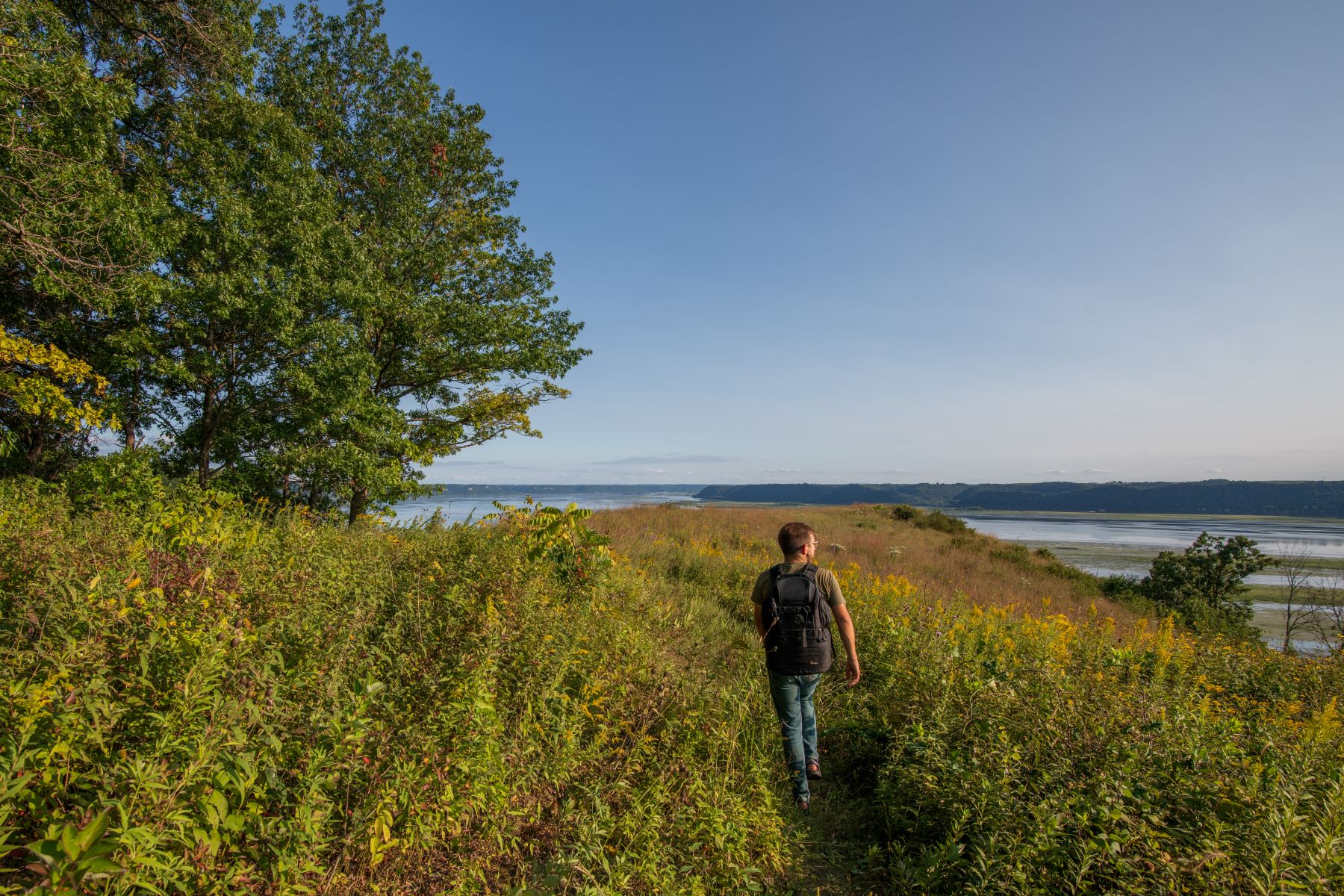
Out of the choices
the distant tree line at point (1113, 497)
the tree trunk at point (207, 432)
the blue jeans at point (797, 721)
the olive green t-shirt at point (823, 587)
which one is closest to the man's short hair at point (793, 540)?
the olive green t-shirt at point (823, 587)

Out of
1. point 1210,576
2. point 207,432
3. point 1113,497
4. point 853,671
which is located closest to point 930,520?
point 1210,576

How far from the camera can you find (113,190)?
8.59 metres

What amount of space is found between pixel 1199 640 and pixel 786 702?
27.1 ft

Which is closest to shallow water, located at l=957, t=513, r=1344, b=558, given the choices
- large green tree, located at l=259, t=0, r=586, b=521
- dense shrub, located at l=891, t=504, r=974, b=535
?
dense shrub, located at l=891, t=504, r=974, b=535

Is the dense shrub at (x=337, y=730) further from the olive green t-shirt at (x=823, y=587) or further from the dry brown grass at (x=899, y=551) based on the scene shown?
the dry brown grass at (x=899, y=551)

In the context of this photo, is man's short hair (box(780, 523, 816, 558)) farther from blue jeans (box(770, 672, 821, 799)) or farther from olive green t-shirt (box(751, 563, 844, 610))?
blue jeans (box(770, 672, 821, 799))

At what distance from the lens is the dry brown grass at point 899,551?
12.5 m

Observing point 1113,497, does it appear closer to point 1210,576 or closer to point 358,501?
point 1210,576

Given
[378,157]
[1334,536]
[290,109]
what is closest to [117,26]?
[290,109]

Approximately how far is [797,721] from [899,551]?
45.8ft

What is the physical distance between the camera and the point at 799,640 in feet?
14.7

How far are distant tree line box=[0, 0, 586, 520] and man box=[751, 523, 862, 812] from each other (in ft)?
34.5

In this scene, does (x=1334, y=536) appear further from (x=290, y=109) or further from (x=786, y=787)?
(x=290, y=109)

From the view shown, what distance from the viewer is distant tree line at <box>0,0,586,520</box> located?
827cm
